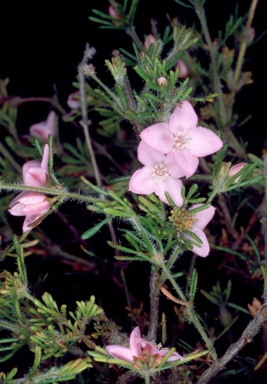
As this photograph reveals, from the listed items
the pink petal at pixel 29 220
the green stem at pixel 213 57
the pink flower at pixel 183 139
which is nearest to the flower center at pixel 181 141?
the pink flower at pixel 183 139

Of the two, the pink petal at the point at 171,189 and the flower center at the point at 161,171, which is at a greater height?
the flower center at the point at 161,171

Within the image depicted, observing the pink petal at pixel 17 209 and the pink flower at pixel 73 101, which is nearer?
the pink petal at pixel 17 209

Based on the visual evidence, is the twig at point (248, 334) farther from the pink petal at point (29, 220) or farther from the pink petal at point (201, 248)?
the pink petal at point (29, 220)

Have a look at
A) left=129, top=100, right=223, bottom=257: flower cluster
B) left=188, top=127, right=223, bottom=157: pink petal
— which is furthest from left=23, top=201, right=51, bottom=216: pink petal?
left=188, top=127, right=223, bottom=157: pink petal

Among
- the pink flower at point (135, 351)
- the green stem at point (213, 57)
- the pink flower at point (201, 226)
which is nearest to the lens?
the pink flower at point (135, 351)

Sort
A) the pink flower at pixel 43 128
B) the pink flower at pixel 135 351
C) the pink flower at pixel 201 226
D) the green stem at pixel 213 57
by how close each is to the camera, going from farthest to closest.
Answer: the pink flower at pixel 43 128
the green stem at pixel 213 57
the pink flower at pixel 201 226
the pink flower at pixel 135 351

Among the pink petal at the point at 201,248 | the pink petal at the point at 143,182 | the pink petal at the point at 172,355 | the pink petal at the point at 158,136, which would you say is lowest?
the pink petal at the point at 172,355
